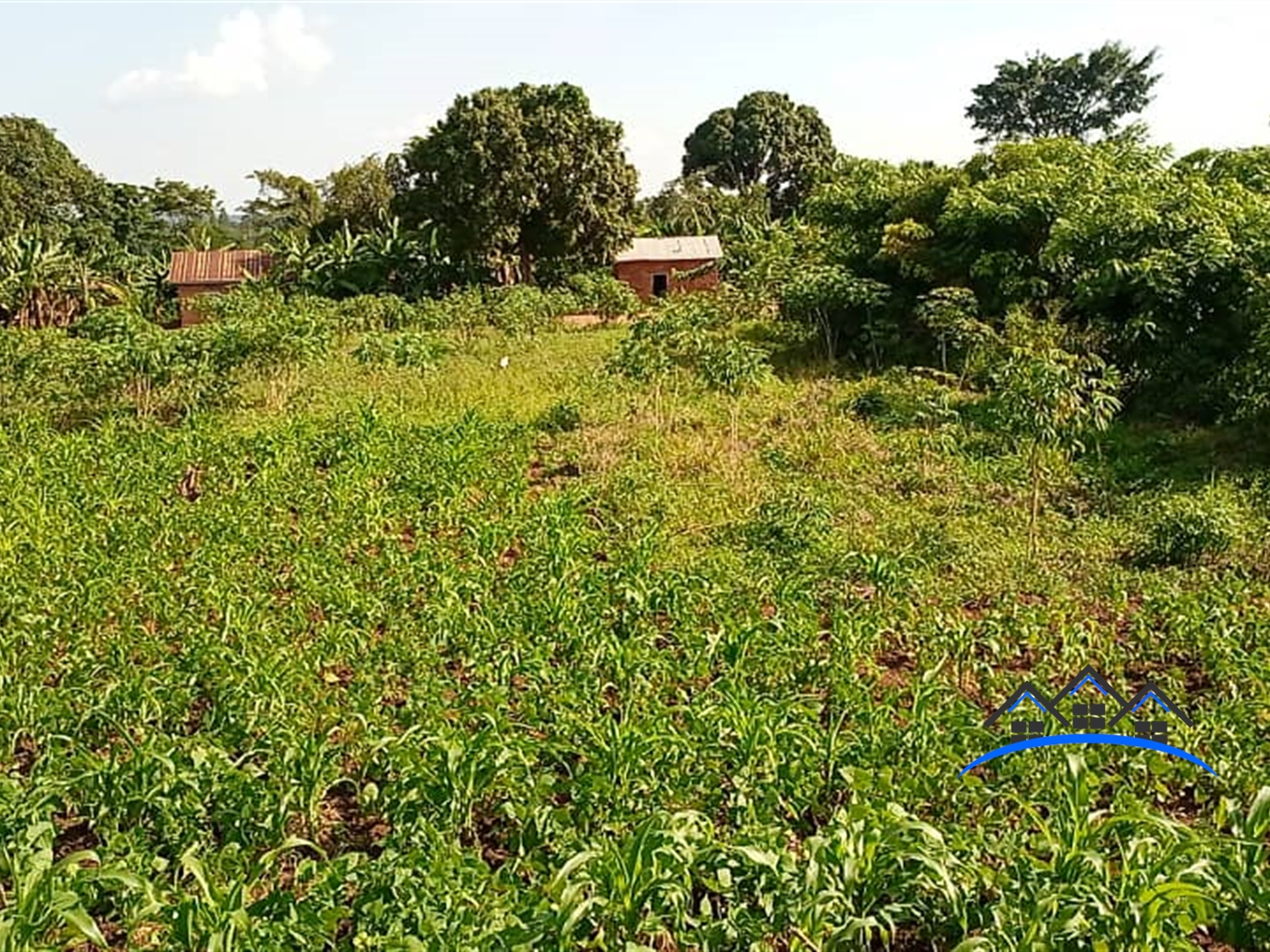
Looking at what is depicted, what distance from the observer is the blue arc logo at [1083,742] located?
3682 millimetres

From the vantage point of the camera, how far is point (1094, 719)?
4.38 meters

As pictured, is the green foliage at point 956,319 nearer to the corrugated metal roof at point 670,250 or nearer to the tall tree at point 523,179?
the tall tree at point 523,179

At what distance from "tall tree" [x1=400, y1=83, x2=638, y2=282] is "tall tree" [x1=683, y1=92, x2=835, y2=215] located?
69.4 feet

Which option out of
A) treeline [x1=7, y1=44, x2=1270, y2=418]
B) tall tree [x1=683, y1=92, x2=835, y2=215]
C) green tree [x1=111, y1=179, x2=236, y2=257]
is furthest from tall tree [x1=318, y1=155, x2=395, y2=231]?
tall tree [x1=683, y1=92, x2=835, y2=215]

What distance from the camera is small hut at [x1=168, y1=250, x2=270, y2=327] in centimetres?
2680

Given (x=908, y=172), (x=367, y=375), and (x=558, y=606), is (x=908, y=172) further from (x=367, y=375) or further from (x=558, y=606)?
(x=558, y=606)

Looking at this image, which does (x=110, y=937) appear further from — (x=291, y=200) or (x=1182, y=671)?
(x=291, y=200)

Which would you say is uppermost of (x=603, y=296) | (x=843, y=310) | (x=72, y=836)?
(x=603, y=296)

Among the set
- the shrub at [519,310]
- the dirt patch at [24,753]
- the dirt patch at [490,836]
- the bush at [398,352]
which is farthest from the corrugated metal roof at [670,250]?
the dirt patch at [490,836]

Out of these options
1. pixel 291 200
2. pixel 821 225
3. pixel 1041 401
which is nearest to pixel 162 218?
pixel 291 200

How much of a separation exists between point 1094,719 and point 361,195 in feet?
97.2

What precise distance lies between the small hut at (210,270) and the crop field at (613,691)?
1873 cm

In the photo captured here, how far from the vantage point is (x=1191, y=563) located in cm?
644

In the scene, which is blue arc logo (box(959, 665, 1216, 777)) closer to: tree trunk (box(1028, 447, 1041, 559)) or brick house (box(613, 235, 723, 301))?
tree trunk (box(1028, 447, 1041, 559))
